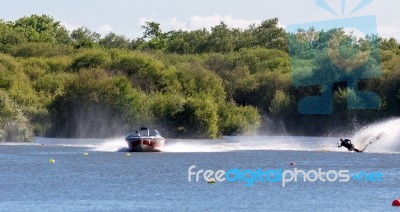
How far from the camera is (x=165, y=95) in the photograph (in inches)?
4781

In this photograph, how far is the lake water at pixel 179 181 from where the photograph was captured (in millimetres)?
49344

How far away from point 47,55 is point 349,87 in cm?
5163

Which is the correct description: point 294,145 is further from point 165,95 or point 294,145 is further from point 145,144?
point 165,95

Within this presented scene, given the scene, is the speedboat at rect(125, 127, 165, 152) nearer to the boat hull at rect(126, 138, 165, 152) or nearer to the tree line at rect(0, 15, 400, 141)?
the boat hull at rect(126, 138, 165, 152)

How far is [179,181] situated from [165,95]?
60699 mm

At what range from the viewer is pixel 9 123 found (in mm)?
100688

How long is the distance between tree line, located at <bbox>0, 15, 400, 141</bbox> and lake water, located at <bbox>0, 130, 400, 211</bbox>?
755 inches

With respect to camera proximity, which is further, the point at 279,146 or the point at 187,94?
the point at 187,94

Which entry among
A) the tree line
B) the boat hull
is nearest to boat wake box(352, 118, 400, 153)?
the boat hull

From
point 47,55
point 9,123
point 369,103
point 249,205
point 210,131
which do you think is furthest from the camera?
point 47,55

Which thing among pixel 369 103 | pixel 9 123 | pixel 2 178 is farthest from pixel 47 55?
pixel 2 178

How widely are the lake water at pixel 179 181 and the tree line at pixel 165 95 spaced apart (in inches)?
755

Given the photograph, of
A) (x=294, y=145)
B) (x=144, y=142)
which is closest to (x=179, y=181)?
(x=144, y=142)

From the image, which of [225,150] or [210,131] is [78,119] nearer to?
[210,131]
